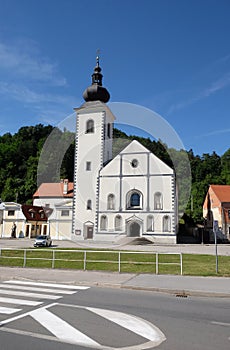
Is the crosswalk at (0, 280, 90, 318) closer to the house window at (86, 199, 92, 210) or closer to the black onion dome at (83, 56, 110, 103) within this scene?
the house window at (86, 199, 92, 210)

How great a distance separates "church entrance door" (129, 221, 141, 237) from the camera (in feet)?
120

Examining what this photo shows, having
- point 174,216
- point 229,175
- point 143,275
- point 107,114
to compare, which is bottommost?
point 143,275

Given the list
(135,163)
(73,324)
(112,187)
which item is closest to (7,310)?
(73,324)

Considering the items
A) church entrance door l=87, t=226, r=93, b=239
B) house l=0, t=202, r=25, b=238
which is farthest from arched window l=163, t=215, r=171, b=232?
house l=0, t=202, r=25, b=238

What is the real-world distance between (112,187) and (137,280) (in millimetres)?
27882

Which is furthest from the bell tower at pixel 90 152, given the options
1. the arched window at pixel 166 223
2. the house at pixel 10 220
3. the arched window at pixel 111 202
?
the house at pixel 10 220

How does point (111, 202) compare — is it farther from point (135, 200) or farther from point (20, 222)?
point (20, 222)

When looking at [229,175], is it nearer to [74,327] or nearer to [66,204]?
[66,204]

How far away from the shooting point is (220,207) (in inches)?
1684

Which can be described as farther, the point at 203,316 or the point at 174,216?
the point at 174,216

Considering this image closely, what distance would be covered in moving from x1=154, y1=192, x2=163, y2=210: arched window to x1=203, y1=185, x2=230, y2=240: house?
1103 cm

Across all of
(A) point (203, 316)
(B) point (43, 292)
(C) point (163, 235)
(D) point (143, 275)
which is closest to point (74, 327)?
(A) point (203, 316)

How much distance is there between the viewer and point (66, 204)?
143 feet

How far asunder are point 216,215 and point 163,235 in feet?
45.1
